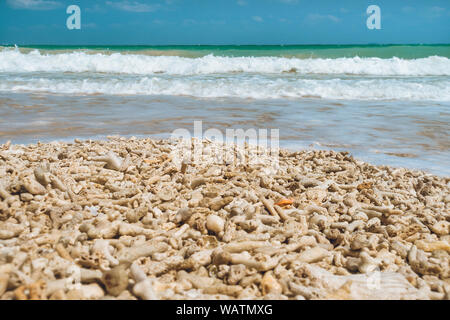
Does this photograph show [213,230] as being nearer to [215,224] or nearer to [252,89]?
[215,224]

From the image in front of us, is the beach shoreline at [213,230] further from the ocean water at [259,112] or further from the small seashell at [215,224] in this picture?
the ocean water at [259,112]

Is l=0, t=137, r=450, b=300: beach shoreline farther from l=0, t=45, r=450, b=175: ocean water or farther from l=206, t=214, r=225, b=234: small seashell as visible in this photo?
l=0, t=45, r=450, b=175: ocean water

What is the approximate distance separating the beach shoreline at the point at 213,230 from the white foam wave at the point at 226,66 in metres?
14.2

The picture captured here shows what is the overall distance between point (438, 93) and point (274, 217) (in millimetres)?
10048

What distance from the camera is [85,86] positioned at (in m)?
11.9

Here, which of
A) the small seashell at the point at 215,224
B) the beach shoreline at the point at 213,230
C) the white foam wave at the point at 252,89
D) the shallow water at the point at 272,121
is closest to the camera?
the beach shoreline at the point at 213,230

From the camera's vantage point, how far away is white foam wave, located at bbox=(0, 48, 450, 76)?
17.3m

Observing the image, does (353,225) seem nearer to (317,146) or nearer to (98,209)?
(98,209)

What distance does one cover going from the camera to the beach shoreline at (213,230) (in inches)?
77.5

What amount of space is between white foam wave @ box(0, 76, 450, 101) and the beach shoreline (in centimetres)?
708

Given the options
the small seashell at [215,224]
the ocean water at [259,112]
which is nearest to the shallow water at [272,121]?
the ocean water at [259,112]

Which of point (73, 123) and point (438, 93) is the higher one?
point (438, 93)

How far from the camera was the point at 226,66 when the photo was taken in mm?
18156

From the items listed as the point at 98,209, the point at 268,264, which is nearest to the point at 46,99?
the point at 98,209
